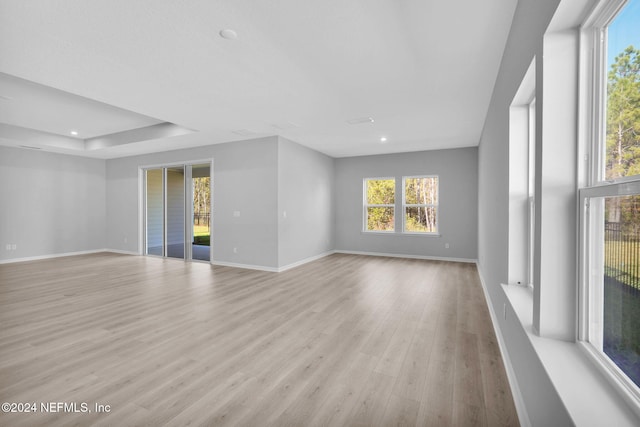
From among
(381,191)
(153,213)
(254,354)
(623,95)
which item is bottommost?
(254,354)

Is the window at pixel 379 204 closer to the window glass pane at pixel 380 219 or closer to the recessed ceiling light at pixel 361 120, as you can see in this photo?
A: the window glass pane at pixel 380 219

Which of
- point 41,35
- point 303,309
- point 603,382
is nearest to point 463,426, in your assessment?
point 603,382

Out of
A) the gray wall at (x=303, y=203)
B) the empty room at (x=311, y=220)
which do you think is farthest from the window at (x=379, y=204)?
the empty room at (x=311, y=220)

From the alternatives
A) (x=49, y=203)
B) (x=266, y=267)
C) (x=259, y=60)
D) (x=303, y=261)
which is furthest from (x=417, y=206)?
(x=49, y=203)

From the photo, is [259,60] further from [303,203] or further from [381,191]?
[381,191]

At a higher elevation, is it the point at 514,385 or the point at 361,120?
the point at 361,120

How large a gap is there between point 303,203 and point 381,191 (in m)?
2.26

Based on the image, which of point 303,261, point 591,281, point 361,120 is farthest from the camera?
point 303,261

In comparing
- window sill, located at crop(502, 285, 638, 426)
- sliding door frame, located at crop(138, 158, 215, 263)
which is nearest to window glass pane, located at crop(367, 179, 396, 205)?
sliding door frame, located at crop(138, 158, 215, 263)

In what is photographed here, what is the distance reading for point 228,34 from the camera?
2.28m

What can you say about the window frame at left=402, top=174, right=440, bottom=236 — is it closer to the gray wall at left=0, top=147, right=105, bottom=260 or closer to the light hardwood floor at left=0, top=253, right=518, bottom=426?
the light hardwood floor at left=0, top=253, right=518, bottom=426

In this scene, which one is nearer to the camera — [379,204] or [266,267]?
[266,267]

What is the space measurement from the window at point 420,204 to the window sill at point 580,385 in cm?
569

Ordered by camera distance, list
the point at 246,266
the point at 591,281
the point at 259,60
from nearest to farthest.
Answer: the point at 591,281 < the point at 259,60 < the point at 246,266
